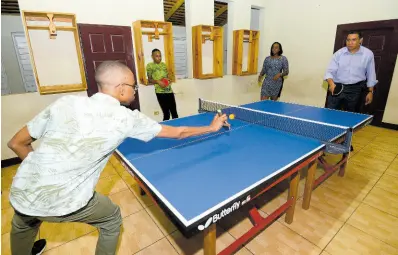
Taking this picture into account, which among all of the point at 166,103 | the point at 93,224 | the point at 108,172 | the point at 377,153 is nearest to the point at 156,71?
the point at 166,103

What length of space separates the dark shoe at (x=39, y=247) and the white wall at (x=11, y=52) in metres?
7.10

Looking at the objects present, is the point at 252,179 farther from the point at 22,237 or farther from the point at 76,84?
the point at 76,84

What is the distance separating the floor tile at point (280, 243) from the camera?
7.49 feet

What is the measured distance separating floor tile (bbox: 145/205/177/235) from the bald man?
3.67ft

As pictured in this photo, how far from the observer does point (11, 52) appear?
7621 millimetres

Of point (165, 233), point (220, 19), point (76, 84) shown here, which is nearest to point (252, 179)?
point (165, 233)

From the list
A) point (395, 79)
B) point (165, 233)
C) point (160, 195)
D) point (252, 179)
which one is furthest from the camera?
point (395, 79)

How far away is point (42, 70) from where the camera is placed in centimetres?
425

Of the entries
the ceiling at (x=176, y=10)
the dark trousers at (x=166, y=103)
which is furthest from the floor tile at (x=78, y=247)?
the ceiling at (x=176, y=10)

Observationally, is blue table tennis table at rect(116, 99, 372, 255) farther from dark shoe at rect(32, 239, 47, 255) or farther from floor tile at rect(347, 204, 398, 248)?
dark shoe at rect(32, 239, 47, 255)

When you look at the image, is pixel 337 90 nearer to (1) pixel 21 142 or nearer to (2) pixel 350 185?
(2) pixel 350 185

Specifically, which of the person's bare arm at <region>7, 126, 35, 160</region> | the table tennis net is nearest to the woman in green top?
the table tennis net

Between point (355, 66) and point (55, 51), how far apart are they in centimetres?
556

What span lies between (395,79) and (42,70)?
7.83 meters
